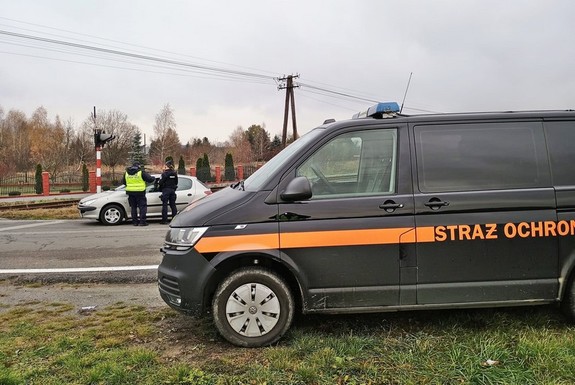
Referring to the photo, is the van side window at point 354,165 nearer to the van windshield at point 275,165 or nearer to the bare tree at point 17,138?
the van windshield at point 275,165

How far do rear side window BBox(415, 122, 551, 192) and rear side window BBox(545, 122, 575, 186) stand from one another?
0.07 meters

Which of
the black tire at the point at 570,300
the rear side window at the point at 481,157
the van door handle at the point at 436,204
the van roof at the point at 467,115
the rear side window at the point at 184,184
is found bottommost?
the black tire at the point at 570,300

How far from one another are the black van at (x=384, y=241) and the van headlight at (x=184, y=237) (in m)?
0.01

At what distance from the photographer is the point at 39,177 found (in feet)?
112

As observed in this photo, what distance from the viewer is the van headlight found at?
3.42 metres

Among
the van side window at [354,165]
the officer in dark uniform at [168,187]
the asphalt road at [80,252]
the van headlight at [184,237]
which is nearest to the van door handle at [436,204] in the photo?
the van side window at [354,165]

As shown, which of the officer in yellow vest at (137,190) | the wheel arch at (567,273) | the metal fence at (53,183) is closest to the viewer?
the wheel arch at (567,273)

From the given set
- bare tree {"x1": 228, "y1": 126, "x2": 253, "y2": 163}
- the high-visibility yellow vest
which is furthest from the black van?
bare tree {"x1": 228, "y1": 126, "x2": 253, "y2": 163}

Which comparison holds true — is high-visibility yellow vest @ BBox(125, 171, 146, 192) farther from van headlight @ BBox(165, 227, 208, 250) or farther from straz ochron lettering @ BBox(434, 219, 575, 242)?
straz ochron lettering @ BBox(434, 219, 575, 242)

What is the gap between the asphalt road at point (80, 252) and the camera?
6.04 m

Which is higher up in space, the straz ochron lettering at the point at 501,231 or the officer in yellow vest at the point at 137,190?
the officer in yellow vest at the point at 137,190

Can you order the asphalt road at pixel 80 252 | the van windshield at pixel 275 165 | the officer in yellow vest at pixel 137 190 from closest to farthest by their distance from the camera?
the van windshield at pixel 275 165, the asphalt road at pixel 80 252, the officer in yellow vest at pixel 137 190

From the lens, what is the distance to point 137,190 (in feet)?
36.6

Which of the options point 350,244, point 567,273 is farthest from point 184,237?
point 567,273
